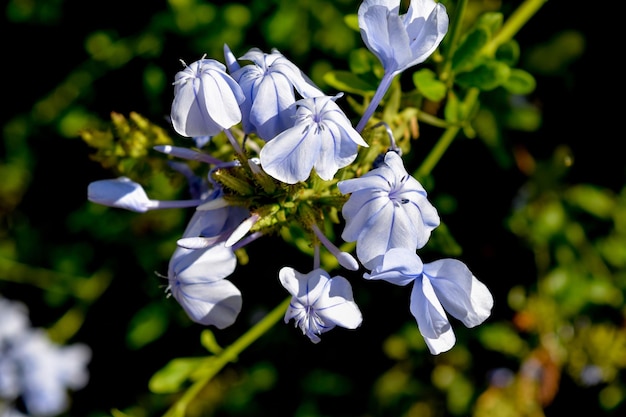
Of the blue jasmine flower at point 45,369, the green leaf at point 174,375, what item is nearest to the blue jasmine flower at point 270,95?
the green leaf at point 174,375

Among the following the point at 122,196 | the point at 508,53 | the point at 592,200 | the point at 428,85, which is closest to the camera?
the point at 122,196

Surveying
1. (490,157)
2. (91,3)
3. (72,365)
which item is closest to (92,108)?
(91,3)

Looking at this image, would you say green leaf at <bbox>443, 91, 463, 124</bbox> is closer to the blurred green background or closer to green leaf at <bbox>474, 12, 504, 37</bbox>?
green leaf at <bbox>474, 12, 504, 37</bbox>

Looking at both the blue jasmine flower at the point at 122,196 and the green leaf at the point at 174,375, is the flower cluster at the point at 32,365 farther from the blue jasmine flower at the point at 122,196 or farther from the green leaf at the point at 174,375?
the blue jasmine flower at the point at 122,196

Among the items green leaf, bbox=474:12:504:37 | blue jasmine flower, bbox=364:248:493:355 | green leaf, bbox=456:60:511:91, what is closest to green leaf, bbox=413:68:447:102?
green leaf, bbox=456:60:511:91

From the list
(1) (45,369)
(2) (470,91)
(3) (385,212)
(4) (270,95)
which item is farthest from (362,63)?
(1) (45,369)

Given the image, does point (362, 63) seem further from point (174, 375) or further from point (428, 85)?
point (174, 375)
